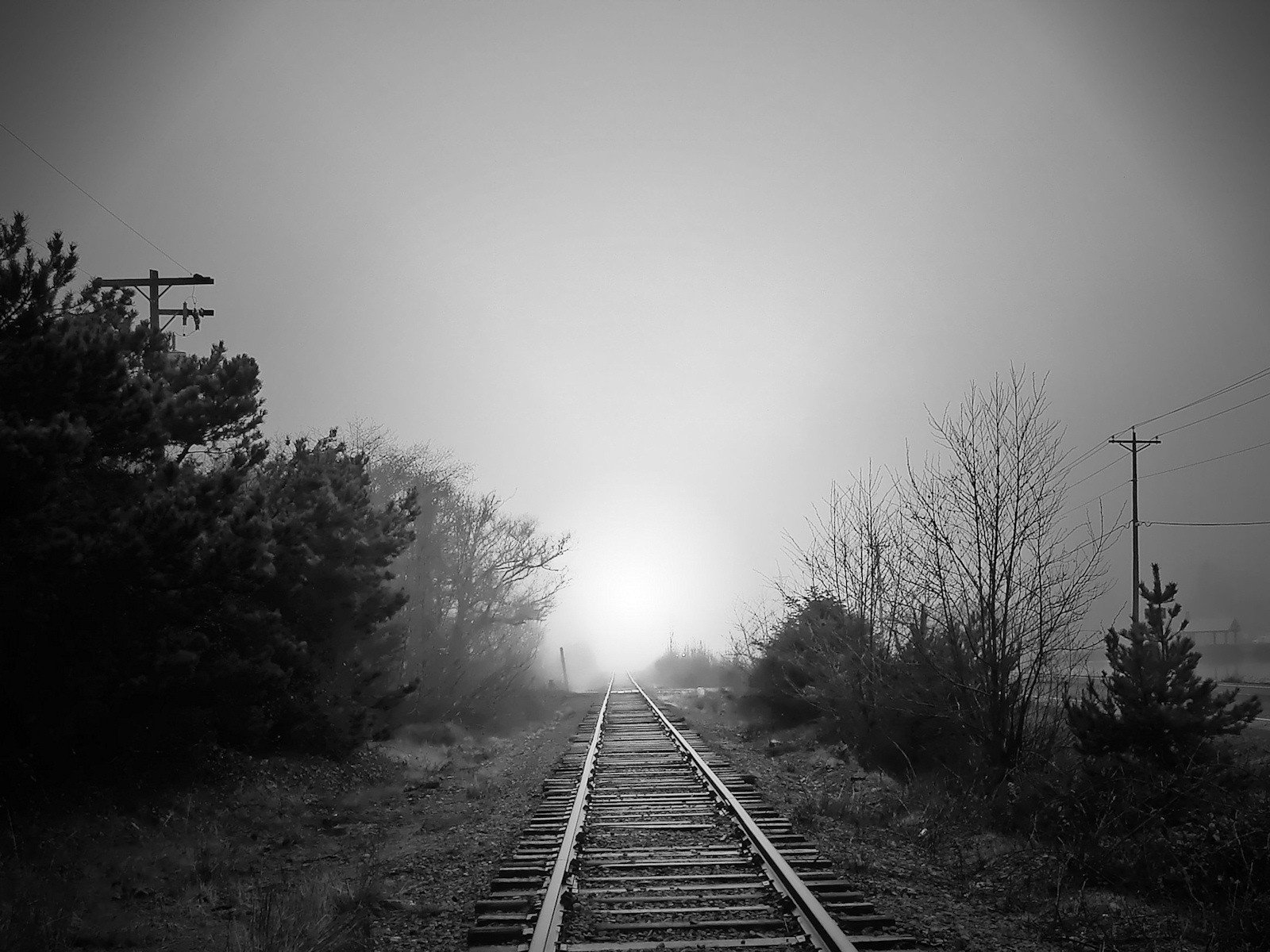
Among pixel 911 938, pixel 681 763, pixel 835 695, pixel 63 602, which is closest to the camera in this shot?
pixel 911 938

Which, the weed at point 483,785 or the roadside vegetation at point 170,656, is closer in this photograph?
the roadside vegetation at point 170,656

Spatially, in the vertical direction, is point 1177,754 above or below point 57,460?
below

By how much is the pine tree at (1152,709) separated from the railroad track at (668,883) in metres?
4.32

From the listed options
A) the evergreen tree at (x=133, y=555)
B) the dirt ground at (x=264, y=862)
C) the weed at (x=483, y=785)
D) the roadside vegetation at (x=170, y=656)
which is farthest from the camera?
the weed at (x=483, y=785)

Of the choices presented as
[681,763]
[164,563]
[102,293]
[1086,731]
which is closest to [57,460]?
[164,563]

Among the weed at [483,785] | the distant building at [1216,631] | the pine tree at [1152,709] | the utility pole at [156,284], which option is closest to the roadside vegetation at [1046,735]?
the pine tree at [1152,709]

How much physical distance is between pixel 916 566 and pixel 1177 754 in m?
3.80

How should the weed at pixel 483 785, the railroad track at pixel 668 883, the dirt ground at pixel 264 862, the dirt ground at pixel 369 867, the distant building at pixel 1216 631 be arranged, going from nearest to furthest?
1. the railroad track at pixel 668 883
2. the dirt ground at pixel 369 867
3. the dirt ground at pixel 264 862
4. the weed at pixel 483 785
5. the distant building at pixel 1216 631

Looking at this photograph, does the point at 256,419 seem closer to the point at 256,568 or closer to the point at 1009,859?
the point at 256,568

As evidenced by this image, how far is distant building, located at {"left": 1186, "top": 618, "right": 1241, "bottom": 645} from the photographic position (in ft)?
297

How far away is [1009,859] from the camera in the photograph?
771cm

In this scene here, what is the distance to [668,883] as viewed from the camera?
22.1 ft

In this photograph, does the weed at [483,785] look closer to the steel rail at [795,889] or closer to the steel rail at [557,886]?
the steel rail at [557,886]

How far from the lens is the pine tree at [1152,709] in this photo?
385 inches
